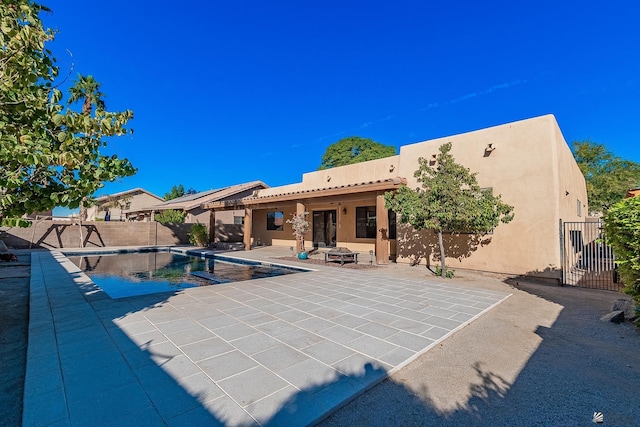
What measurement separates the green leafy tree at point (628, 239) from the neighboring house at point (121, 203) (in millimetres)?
38012

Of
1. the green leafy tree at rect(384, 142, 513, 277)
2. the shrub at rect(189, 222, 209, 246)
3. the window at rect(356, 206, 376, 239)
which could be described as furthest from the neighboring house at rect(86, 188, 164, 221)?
the green leafy tree at rect(384, 142, 513, 277)

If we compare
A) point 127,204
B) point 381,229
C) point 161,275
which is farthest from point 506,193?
point 127,204

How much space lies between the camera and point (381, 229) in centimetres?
1149

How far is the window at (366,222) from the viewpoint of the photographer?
51.1 feet

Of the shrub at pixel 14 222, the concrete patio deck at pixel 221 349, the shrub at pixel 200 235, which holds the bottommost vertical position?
the concrete patio deck at pixel 221 349

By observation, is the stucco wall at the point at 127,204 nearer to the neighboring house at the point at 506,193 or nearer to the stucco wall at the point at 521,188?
the neighboring house at the point at 506,193

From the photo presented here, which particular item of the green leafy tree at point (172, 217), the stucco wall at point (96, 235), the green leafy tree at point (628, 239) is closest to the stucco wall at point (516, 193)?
the green leafy tree at point (628, 239)

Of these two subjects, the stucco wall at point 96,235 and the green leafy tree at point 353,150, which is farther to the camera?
the green leafy tree at point 353,150

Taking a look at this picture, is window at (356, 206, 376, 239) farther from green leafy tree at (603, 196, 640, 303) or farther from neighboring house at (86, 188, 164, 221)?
neighboring house at (86, 188, 164, 221)

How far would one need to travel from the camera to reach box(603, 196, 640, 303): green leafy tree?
14.9ft

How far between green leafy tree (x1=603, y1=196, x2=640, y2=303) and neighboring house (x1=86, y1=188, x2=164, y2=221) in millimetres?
38012

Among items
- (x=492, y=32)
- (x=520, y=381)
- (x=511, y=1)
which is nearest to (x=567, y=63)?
(x=492, y=32)

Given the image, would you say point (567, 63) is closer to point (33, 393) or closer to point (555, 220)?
point (555, 220)

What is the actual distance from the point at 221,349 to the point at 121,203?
3835 centimetres
